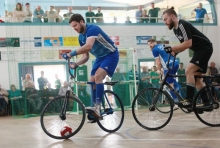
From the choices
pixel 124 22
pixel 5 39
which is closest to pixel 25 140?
pixel 5 39

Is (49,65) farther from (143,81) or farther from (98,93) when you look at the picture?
(98,93)

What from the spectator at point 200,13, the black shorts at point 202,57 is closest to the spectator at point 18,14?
the spectator at point 200,13

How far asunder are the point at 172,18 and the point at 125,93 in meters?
6.95

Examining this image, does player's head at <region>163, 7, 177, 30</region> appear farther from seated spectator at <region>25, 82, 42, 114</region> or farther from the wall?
the wall

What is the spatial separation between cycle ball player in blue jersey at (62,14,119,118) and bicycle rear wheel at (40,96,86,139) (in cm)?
24

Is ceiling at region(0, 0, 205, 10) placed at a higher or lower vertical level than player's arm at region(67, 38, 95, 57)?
higher

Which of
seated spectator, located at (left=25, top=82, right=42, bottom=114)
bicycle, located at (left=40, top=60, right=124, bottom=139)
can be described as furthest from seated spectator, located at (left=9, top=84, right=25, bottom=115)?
bicycle, located at (left=40, top=60, right=124, bottom=139)

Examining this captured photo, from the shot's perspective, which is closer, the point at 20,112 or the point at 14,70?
the point at 20,112

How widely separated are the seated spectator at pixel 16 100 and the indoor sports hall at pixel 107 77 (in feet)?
0.12

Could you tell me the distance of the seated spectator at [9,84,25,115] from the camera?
41.4ft

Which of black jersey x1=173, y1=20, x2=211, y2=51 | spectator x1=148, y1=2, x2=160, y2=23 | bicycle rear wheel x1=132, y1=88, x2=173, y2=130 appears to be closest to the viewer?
black jersey x1=173, y1=20, x2=211, y2=51

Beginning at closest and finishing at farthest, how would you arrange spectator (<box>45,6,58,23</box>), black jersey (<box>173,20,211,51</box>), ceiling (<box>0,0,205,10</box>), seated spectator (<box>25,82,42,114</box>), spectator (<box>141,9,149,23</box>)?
black jersey (<box>173,20,211,51</box>)
seated spectator (<box>25,82,42,114</box>)
spectator (<box>45,6,58,23</box>)
spectator (<box>141,9,149,23</box>)
ceiling (<box>0,0,205,10</box>)

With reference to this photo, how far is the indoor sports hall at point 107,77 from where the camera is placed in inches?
231

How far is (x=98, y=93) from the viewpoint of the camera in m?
6.03
